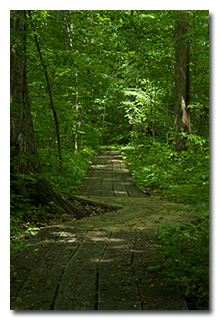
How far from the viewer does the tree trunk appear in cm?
462

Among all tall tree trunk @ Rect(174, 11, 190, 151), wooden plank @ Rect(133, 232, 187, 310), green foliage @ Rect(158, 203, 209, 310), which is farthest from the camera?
tall tree trunk @ Rect(174, 11, 190, 151)

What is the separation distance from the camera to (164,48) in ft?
29.9

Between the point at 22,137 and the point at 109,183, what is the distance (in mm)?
4432

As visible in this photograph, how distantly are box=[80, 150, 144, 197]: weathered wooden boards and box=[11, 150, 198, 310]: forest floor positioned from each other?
2060 mm

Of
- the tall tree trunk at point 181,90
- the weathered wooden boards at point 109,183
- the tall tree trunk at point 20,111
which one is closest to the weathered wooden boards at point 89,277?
the tall tree trunk at point 20,111

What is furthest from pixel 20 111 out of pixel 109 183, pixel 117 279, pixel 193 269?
pixel 109 183

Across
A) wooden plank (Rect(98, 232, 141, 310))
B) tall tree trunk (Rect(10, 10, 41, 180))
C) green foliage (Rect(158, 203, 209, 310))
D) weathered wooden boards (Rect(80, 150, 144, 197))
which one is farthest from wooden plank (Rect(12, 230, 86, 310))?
weathered wooden boards (Rect(80, 150, 144, 197))

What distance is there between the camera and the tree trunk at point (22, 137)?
4.62m

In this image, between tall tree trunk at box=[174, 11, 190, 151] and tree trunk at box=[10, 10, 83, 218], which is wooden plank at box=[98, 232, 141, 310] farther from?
tall tree trunk at box=[174, 11, 190, 151]

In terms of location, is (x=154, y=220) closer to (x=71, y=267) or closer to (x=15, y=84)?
Answer: (x=71, y=267)

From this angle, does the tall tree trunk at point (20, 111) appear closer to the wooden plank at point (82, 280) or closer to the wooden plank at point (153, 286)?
the wooden plank at point (82, 280)
